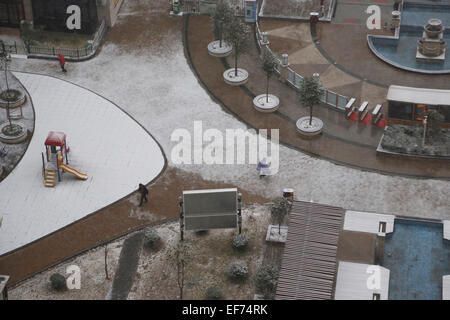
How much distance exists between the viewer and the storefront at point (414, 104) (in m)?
62.6

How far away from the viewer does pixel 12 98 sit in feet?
224

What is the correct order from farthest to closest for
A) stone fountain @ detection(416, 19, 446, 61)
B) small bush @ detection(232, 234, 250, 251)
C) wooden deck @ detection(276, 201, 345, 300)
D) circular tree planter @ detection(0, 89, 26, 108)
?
stone fountain @ detection(416, 19, 446, 61), circular tree planter @ detection(0, 89, 26, 108), small bush @ detection(232, 234, 250, 251), wooden deck @ detection(276, 201, 345, 300)

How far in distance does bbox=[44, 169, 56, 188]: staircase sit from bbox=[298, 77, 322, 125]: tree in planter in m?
18.1

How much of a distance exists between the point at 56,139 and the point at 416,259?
25624mm

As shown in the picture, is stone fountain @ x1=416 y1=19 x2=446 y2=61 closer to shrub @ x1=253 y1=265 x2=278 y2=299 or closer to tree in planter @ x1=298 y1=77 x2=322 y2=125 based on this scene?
tree in planter @ x1=298 y1=77 x2=322 y2=125

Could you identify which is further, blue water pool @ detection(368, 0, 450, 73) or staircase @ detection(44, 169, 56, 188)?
blue water pool @ detection(368, 0, 450, 73)

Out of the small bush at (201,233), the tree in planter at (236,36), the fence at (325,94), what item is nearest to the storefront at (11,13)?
the tree in planter at (236,36)

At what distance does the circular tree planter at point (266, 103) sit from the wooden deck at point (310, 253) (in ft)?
49.6

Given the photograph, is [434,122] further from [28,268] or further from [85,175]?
[28,268]

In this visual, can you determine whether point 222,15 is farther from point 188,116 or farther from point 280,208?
point 280,208

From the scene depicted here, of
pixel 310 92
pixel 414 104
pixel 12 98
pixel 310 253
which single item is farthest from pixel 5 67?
pixel 414 104

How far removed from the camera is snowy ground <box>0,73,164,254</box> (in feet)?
191

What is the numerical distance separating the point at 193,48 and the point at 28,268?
27258 mm

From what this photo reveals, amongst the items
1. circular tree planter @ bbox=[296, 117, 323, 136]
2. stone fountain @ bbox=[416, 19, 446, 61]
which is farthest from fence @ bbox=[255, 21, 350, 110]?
stone fountain @ bbox=[416, 19, 446, 61]
